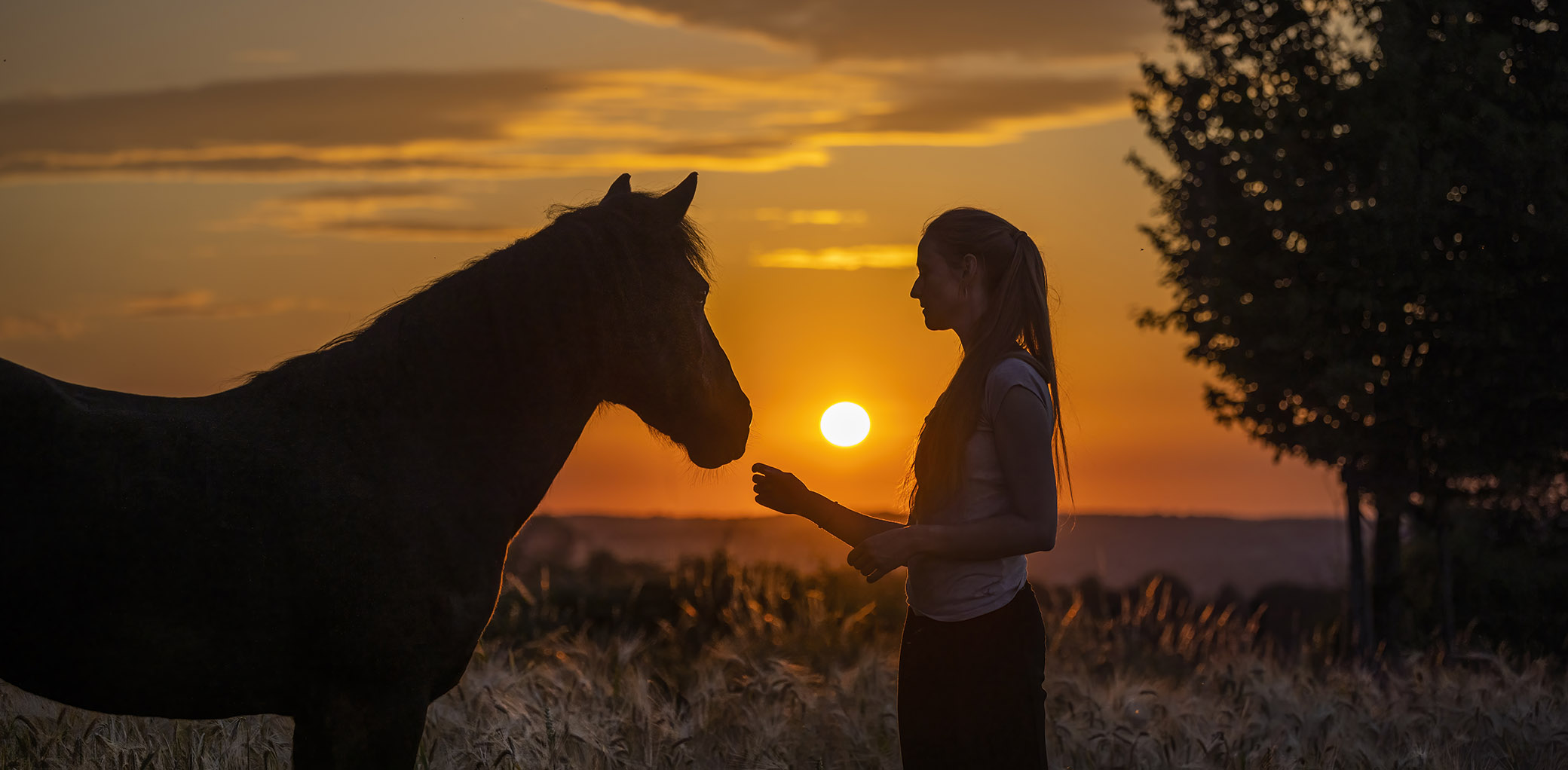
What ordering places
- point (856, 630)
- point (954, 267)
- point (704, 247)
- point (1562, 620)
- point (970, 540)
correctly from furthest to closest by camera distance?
point (1562, 620) → point (856, 630) → point (704, 247) → point (954, 267) → point (970, 540)

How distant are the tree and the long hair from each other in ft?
33.2

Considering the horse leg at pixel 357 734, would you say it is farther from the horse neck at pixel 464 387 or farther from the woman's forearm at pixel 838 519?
the woman's forearm at pixel 838 519

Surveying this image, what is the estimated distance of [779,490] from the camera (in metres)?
3.70

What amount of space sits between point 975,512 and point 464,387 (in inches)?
64.3

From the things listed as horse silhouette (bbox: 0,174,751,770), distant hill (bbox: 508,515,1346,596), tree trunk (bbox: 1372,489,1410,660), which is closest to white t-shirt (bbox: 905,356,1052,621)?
horse silhouette (bbox: 0,174,751,770)

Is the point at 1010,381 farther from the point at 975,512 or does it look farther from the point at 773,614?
the point at 773,614

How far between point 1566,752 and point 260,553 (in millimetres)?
7225

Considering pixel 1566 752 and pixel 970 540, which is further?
pixel 1566 752

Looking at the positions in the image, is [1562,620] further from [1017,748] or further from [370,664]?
[370,664]

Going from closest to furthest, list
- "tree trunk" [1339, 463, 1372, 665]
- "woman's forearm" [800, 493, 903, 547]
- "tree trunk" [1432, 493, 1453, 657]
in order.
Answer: "woman's forearm" [800, 493, 903, 547]
"tree trunk" [1432, 493, 1453, 657]
"tree trunk" [1339, 463, 1372, 665]

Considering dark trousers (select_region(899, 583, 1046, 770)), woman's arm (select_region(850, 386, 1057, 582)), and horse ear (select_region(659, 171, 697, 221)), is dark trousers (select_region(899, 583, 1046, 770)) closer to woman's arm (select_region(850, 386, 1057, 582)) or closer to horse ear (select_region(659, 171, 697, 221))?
woman's arm (select_region(850, 386, 1057, 582))

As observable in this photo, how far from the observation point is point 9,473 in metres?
3.48

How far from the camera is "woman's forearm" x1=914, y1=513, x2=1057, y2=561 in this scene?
3.38 m

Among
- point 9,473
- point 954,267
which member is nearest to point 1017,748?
point 954,267
